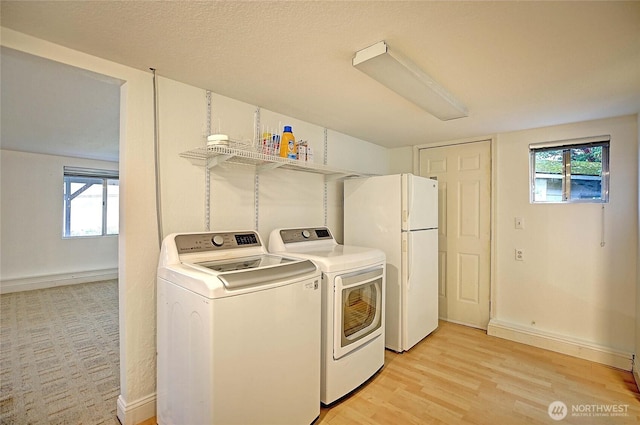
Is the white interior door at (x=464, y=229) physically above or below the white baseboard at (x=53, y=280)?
above

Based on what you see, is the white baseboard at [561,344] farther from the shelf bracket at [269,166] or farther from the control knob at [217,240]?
the control knob at [217,240]

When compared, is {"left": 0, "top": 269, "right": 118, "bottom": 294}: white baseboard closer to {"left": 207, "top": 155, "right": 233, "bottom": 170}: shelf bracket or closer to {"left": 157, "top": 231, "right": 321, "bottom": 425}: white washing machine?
{"left": 157, "top": 231, "right": 321, "bottom": 425}: white washing machine

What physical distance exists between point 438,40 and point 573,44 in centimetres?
68

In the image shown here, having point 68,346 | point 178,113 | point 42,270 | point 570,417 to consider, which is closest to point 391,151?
point 178,113

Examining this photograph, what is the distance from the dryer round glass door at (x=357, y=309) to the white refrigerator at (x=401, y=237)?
1.40 ft

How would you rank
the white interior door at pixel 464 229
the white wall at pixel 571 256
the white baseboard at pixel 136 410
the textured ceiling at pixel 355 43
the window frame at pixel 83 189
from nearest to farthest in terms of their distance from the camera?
the textured ceiling at pixel 355 43, the white baseboard at pixel 136 410, the white wall at pixel 571 256, the white interior door at pixel 464 229, the window frame at pixel 83 189

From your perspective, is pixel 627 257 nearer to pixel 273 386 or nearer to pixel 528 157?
pixel 528 157

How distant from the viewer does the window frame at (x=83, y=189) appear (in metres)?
5.04

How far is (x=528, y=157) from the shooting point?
2.98m

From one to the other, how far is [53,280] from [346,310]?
5.38m

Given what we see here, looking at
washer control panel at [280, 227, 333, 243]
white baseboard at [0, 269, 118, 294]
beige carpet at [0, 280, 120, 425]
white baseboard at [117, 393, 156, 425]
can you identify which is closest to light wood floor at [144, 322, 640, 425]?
Answer: white baseboard at [117, 393, 156, 425]

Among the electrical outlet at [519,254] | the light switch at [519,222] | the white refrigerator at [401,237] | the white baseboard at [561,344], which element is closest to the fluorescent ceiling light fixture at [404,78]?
the white refrigerator at [401,237]

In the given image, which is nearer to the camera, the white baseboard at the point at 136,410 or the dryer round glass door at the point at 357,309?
the white baseboard at the point at 136,410

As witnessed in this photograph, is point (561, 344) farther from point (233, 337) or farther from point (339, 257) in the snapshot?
point (233, 337)
